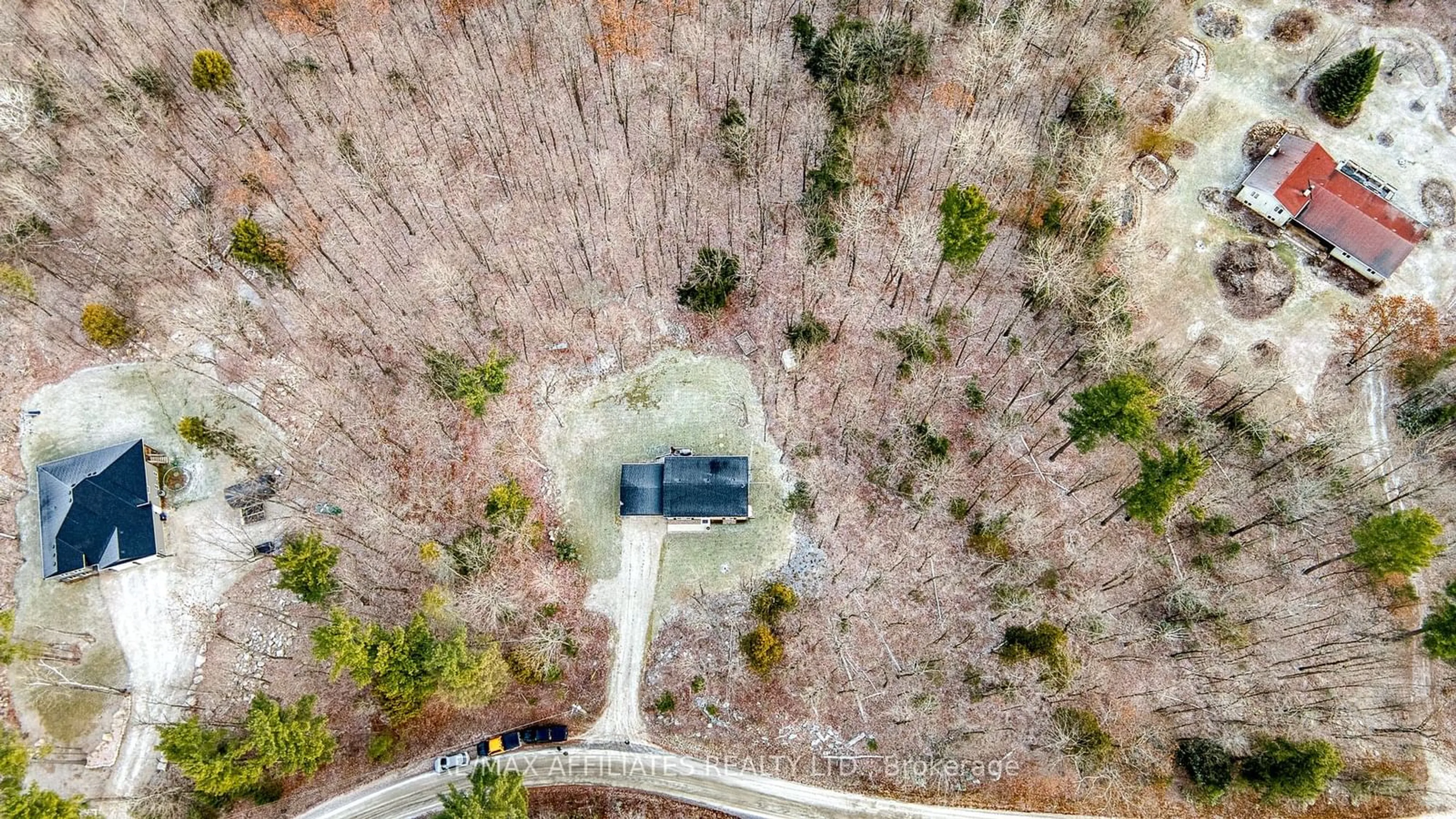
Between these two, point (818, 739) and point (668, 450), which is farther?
point (668, 450)

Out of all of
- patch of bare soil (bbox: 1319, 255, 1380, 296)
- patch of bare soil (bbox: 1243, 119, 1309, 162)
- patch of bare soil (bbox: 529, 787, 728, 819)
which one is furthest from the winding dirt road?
patch of bare soil (bbox: 1243, 119, 1309, 162)

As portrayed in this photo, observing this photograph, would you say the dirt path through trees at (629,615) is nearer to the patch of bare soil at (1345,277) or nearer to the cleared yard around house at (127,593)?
the cleared yard around house at (127,593)

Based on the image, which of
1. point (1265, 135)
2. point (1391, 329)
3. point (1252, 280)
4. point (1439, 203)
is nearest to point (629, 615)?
point (1252, 280)

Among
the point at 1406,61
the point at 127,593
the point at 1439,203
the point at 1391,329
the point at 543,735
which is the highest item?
the point at 1406,61

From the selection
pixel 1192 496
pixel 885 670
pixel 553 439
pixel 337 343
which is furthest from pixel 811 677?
pixel 337 343

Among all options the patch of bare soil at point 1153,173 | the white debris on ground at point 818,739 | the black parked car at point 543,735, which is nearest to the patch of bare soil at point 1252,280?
the patch of bare soil at point 1153,173

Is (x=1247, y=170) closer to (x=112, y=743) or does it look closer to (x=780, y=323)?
(x=780, y=323)

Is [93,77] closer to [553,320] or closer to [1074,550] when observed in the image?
[553,320]

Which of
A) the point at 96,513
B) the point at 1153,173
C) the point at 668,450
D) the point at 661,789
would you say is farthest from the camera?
the point at 1153,173
